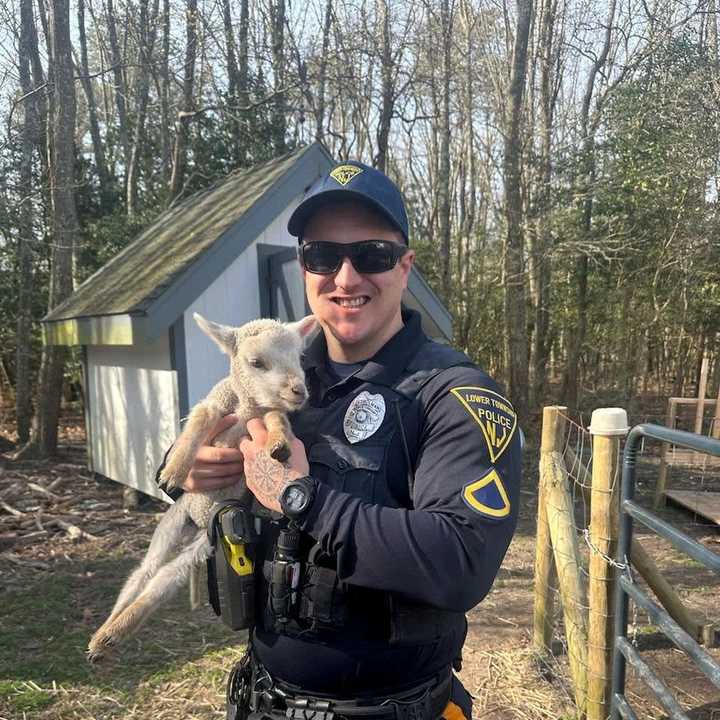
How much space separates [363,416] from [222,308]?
6.31 m

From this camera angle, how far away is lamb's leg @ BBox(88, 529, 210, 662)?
7.77ft

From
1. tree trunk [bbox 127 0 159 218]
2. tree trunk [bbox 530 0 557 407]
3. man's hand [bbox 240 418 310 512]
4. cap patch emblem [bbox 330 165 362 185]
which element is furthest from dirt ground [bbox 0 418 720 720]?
tree trunk [bbox 127 0 159 218]

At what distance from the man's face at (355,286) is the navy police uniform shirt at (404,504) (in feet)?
0.33

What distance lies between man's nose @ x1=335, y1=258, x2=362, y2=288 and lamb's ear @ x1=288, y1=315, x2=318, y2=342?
2.49 ft

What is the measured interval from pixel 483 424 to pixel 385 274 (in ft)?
2.04

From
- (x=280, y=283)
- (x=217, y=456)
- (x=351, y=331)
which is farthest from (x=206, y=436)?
(x=280, y=283)

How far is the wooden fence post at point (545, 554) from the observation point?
4258 mm

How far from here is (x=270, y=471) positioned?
1.81m

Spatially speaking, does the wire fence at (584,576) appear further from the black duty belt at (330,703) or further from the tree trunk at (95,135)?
the tree trunk at (95,135)

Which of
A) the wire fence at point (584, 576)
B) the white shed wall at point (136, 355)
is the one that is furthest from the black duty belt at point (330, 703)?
the white shed wall at point (136, 355)

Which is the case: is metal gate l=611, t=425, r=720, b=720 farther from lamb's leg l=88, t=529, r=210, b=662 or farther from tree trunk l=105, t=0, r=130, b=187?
tree trunk l=105, t=0, r=130, b=187

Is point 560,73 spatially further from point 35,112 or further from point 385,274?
point 385,274

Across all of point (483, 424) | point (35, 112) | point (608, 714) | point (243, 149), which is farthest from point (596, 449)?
point (243, 149)

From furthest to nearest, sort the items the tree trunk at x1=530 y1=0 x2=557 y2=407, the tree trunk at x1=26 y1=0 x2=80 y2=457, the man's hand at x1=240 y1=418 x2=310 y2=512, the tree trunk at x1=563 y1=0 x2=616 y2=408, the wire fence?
the tree trunk at x1=563 y1=0 x2=616 y2=408 < the tree trunk at x1=530 y1=0 x2=557 y2=407 < the tree trunk at x1=26 y1=0 x2=80 y2=457 < the wire fence < the man's hand at x1=240 y1=418 x2=310 y2=512
